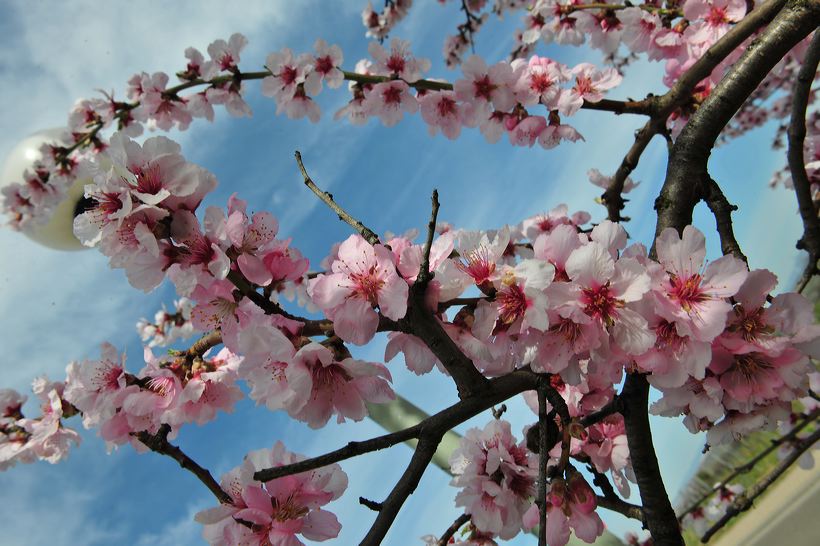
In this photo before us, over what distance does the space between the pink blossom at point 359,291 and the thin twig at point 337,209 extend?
16mm

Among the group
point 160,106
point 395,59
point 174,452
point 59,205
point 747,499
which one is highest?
point 59,205

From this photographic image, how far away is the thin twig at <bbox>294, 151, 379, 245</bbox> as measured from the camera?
0.94m

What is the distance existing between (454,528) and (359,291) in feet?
3.01

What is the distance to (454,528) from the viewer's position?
58.6 inches

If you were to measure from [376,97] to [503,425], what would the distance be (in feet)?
5.11

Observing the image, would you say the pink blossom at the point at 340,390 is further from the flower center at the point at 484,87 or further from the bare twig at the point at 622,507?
the flower center at the point at 484,87

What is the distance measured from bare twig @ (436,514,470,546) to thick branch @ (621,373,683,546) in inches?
20.7

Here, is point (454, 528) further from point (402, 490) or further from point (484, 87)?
point (484, 87)

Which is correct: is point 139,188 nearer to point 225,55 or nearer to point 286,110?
point 286,110

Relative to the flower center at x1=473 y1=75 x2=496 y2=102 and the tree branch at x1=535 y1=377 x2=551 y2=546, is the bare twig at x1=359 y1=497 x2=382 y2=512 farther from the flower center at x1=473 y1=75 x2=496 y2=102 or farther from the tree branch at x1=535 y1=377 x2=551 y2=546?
the flower center at x1=473 y1=75 x2=496 y2=102

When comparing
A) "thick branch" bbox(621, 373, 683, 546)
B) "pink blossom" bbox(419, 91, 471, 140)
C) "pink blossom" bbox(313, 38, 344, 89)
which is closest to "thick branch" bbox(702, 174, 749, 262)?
"thick branch" bbox(621, 373, 683, 546)

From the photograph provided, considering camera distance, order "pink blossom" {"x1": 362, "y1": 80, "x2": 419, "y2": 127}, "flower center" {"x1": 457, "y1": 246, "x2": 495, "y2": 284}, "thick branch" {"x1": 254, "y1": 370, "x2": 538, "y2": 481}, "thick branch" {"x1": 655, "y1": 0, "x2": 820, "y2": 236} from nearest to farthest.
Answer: "thick branch" {"x1": 254, "y1": 370, "x2": 538, "y2": 481}, "flower center" {"x1": 457, "y1": 246, "x2": 495, "y2": 284}, "thick branch" {"x1": 655, "y1": 0, "x2": 820, "y2": 236}, "pink blossom" {"x1": 362, "y1": 80, "x2": 419, "y2": 127}

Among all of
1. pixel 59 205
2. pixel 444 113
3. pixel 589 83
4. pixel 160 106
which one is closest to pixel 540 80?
pixel 589 83

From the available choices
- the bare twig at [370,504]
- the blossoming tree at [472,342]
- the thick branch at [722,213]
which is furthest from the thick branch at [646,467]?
the bare twig at [370,504]
